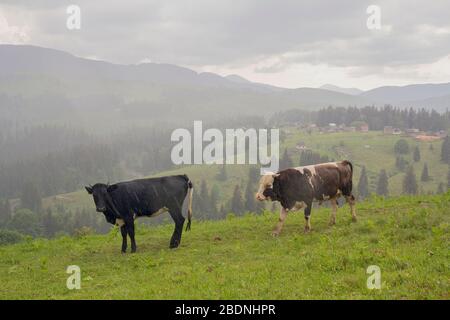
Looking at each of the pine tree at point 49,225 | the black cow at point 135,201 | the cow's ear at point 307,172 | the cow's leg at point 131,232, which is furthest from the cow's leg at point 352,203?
the pine tree at point 49,225

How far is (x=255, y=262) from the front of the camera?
1396 cm

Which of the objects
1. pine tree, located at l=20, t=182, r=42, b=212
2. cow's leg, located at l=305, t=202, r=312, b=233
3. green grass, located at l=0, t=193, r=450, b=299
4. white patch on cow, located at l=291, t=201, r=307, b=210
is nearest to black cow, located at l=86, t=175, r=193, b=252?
green grass, located at l=0, t=193, r=450, b=299

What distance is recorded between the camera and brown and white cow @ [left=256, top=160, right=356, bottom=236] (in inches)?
752

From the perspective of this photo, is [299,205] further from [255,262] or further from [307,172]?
[255,262]

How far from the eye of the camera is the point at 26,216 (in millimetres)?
128750

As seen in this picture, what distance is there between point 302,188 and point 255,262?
6.08 metres

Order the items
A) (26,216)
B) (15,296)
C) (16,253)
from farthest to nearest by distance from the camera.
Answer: (26,216) < (16,253) < (15,296)

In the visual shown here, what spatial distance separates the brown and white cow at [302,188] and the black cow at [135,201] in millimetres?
3773

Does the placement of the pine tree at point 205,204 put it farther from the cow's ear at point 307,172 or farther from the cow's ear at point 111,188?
the cow's ear at point 111,188

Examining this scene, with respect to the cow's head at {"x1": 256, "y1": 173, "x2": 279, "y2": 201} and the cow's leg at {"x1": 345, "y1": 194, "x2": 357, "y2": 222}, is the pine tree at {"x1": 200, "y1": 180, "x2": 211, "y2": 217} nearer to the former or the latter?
the cow's leg at {"x1": 345, "y1": 194, "x2": 357, "y2": 222}

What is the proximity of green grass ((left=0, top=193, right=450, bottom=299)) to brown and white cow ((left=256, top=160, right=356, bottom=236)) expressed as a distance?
43.8 inches

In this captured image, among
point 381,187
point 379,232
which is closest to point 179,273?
point 379,232
